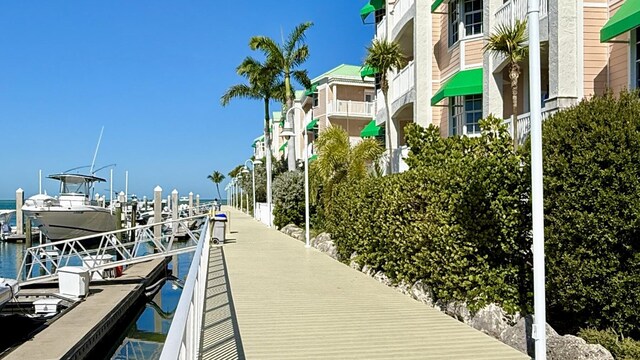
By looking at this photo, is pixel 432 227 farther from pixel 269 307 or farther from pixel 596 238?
pixel 596 238

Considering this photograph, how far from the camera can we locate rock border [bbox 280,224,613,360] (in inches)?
239

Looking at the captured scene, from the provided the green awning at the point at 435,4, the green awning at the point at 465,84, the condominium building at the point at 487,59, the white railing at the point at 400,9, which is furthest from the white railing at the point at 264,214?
the green awning at the point at 465,84

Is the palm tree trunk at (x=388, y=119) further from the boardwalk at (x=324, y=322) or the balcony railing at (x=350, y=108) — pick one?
the balcony railing at (x=350, y=108)

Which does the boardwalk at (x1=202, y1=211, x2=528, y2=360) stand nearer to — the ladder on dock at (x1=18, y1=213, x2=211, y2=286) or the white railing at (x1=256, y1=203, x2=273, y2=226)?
the ladder on dock at (x1=18, y1=213, x2=211, y2=286)

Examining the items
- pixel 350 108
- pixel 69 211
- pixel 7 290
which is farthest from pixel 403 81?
pixel 69 211

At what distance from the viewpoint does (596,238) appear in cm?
621

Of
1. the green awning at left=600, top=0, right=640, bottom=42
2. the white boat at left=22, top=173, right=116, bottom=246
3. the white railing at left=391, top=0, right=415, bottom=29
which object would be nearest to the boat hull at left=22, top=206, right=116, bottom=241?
the white boat at left=22, top=173, right=116, bottom=246

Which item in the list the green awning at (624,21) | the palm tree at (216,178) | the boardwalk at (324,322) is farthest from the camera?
the palm tree at (216,178)

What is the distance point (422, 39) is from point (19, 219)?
39180 mm

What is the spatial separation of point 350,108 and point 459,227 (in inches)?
1389

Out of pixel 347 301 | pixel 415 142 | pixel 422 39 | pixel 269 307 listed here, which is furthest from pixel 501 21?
pixel 269 307

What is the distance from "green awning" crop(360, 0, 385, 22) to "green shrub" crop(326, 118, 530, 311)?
52.7 ft

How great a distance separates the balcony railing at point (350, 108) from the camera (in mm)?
43000

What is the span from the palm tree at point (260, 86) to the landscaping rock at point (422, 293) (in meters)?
28.1
